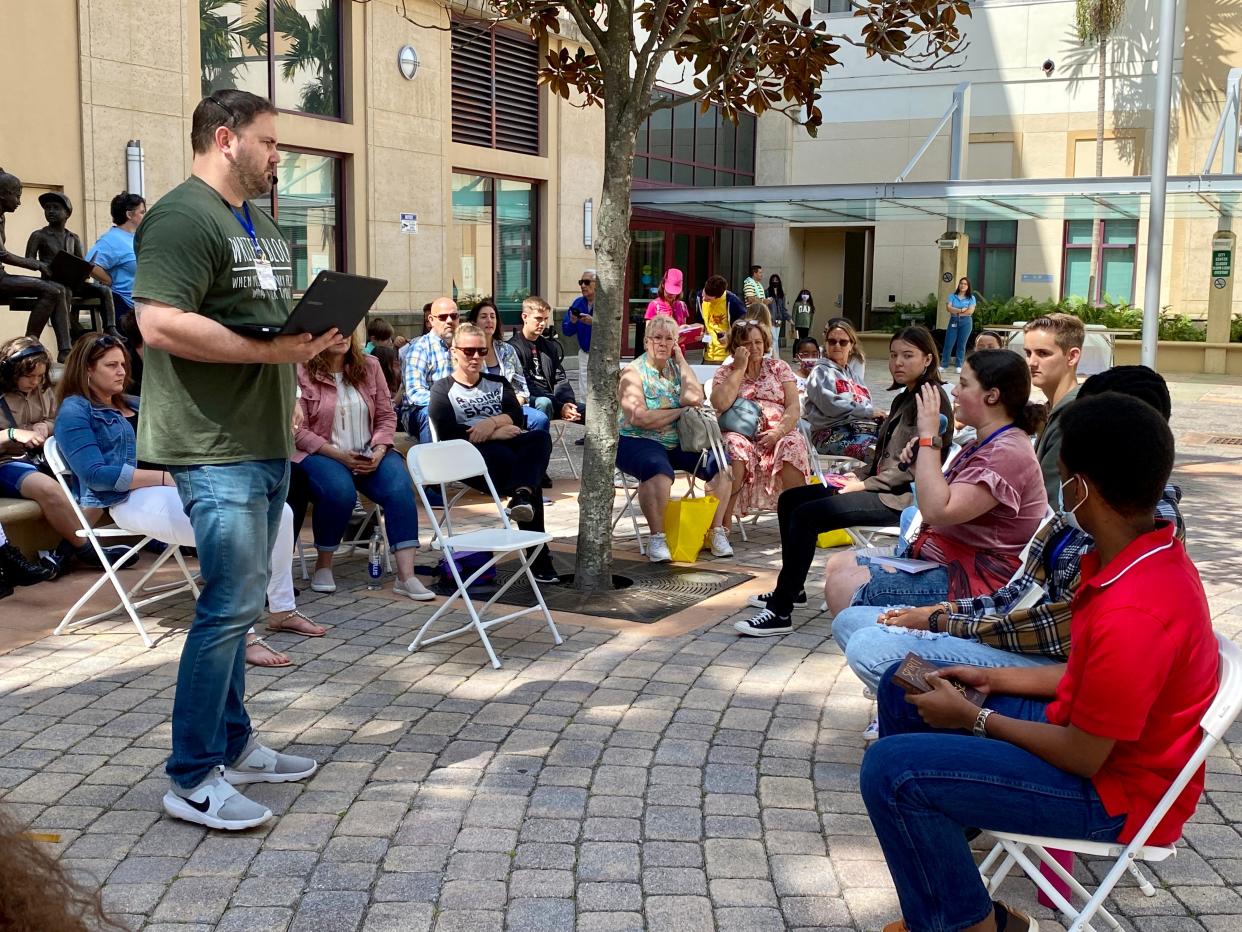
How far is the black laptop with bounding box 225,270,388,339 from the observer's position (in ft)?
12.2

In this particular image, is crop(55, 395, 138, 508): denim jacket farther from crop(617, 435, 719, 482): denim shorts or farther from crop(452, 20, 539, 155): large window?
crop(452, 20, 539, 155): large window

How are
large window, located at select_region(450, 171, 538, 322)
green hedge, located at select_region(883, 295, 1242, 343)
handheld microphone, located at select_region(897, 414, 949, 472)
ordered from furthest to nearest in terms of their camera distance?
green hedge, located at select_region(883, 295, 1242, 343) < large window, located at select_region(450, 171, 538, 322) < handheld microphone, located at select_region(897, 414, 949, 472)

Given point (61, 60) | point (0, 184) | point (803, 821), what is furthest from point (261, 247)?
point (61, 60)

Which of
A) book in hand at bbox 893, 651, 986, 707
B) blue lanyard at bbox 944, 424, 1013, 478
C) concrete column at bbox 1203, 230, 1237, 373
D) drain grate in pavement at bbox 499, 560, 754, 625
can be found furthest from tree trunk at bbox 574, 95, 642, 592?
concrete column at bbox 1203, 230, 1237, 373

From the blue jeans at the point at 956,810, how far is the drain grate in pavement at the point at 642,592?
12.0 ft

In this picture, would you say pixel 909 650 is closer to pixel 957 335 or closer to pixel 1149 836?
pixel 1149 836

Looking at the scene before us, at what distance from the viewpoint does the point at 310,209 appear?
15977mm

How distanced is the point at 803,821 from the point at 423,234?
47.9 feet

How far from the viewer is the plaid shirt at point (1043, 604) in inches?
139

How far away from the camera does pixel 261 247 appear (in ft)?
13.1

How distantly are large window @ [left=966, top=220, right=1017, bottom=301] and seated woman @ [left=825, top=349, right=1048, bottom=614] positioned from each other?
98.0 ft

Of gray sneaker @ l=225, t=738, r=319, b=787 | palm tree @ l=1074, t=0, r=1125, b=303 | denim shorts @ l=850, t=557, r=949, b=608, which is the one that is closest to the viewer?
gray sneaker @ l=225, t=738, r=319, b=787

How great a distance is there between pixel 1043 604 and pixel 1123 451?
3.17ft

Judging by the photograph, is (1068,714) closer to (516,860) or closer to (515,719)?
(516,860)
